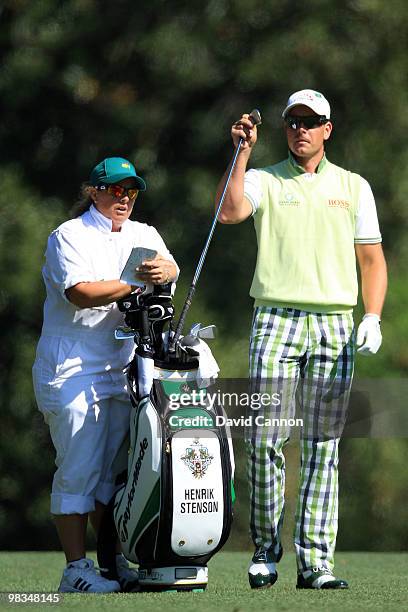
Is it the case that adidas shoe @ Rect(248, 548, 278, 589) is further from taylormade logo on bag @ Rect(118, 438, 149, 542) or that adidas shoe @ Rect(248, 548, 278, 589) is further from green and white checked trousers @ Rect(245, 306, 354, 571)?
taylormade logo on bag @ Rect(118, 438, 149, 542)

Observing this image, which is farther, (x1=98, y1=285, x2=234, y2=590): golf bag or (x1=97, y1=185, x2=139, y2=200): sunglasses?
(x1=97, y1=185, x2=139, y2=200): sunglasses

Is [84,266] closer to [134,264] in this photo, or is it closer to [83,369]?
[134,264]

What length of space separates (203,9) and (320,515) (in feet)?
19.6

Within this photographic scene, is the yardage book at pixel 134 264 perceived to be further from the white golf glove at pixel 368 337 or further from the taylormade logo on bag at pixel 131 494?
the white golf glove at pixel 368 337

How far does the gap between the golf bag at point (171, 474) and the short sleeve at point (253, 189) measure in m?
0.64

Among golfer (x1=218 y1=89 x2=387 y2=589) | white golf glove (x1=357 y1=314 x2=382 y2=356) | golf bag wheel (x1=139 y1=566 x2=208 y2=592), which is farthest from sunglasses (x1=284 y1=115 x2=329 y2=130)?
golf bag wheel (x1=139 y1=566 x2=208 y2=592)

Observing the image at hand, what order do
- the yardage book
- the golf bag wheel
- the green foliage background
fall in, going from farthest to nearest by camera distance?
the green foliage background → the yardage book → the golf bag wheel

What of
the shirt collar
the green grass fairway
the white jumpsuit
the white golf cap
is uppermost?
the white golf cap

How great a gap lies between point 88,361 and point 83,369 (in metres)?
0.04

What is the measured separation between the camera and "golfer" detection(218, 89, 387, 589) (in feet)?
20.1

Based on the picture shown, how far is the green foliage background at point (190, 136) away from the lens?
11.1 meters

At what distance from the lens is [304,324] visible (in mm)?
6133

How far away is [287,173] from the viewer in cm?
630

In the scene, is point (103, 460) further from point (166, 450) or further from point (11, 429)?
point (11, 429)
